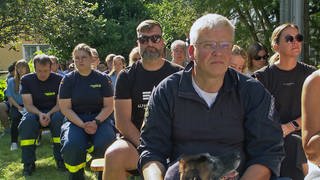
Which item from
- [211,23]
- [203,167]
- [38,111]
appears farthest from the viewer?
[38,111]

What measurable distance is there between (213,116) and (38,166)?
5380mm

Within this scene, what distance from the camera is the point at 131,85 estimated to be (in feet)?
15.5

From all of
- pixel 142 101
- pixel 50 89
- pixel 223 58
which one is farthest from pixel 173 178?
pixel 50 89

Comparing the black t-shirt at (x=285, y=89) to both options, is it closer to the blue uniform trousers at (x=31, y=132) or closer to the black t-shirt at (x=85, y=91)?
the black t-shirt at (x=85, y=91)

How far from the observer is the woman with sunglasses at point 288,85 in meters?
4.78

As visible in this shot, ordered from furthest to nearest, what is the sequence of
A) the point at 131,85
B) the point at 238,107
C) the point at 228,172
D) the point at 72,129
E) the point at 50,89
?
1. the point at 50,89
2. the point at 72,129
3. the point at 131,85
4. the point at 238,107
5. the point at 228,172

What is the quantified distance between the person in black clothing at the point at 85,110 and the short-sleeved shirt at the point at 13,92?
3750 mm

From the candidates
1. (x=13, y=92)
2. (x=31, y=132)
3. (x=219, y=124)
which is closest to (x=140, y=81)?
(x=219, y=124)

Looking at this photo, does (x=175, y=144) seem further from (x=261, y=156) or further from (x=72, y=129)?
(x=72, y=129)

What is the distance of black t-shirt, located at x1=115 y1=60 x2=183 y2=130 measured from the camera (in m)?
4.71

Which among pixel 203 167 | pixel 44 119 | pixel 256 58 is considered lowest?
pixel 44 119

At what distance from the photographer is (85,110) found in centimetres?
666

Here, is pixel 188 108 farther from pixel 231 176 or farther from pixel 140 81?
pixel 140 81

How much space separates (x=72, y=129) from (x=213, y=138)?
3.42 m
